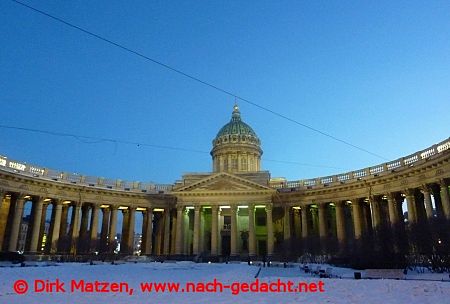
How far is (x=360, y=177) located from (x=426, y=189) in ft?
39.2

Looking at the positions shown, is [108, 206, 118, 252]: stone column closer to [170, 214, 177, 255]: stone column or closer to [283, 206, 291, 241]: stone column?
[170, 214, 177, 255]: stone column

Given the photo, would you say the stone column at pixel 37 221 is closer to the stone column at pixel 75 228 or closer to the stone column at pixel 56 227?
the stone column at pixel 56 227

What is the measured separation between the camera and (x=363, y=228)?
184 ft

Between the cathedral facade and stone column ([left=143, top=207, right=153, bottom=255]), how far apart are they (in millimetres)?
Answer: 174

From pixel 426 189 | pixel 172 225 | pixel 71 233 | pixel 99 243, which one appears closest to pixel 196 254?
pixel 172 225

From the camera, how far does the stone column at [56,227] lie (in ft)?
176

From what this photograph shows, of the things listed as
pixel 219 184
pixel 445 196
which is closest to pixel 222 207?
pixel 219 184

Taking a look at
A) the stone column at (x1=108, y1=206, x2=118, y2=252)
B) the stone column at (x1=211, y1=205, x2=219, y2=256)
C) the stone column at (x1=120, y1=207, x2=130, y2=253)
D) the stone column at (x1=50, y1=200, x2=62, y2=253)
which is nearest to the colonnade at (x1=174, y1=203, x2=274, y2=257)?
the stone column at (x1=211, y1=205, x2=219, y2=256)

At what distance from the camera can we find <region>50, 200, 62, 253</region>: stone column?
176 ft

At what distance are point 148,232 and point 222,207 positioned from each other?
13.8m

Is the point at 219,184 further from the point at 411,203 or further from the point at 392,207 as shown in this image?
the point at 411,203

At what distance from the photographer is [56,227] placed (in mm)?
55500

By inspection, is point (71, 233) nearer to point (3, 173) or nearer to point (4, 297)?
point (3, 173)

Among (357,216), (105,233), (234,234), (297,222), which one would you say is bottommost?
(234,234)
